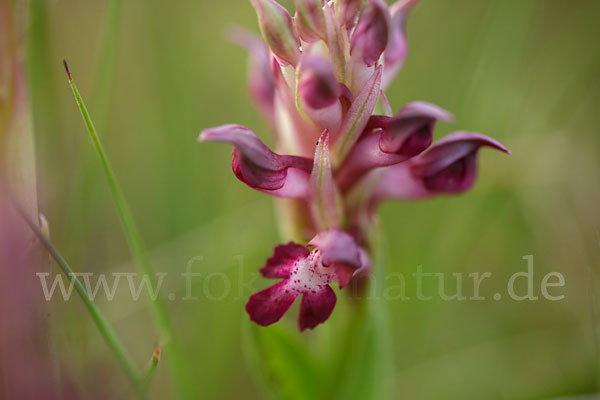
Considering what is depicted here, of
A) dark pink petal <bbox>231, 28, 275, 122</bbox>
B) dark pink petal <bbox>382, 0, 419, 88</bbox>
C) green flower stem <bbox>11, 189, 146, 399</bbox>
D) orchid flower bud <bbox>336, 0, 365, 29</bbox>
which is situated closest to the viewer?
green flower stem <bbox>11, 189, 146, 399</bbox>

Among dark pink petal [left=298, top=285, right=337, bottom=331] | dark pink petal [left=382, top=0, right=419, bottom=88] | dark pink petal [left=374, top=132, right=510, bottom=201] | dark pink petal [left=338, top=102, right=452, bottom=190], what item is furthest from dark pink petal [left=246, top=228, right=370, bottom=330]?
dark pink petal [left=382, top=0, right=419, bottom=88]

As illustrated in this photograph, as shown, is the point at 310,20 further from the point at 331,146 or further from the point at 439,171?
the point at 439,171

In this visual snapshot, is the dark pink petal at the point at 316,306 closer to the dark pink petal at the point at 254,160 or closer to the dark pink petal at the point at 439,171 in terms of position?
the dark pink petal at the point at 254,160

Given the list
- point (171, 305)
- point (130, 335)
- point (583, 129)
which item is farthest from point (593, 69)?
point (130, 335)

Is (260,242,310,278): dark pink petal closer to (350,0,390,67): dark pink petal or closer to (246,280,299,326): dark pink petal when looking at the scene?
(246,280,299,326): dark pink petal

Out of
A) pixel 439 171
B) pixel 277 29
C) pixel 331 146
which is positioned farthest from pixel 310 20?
pixel 439 171

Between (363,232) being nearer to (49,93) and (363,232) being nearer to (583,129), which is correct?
(49,93)

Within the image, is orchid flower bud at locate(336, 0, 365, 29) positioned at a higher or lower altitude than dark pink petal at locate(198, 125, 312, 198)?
Answer: higher

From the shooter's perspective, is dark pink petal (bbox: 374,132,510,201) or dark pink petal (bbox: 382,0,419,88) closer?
dark pink petal (bbox: 374,132,510,201)
